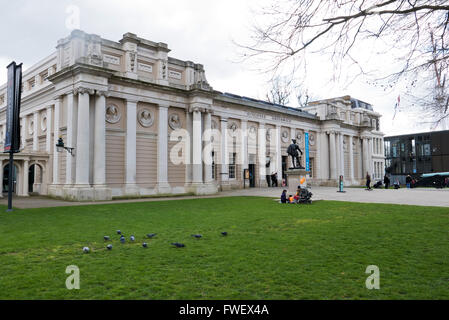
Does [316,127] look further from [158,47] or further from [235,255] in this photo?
[235,255]

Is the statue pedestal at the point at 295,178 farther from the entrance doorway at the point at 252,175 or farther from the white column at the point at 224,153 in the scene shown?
the entrance doorway at the point at 252,175

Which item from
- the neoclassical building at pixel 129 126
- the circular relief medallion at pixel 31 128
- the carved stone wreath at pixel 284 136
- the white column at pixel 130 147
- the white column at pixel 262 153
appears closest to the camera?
the neoclassical building at pixel 129 126

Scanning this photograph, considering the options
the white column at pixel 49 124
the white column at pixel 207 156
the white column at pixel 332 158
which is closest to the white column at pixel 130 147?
the white column at pixel 207 156

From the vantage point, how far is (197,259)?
18.6ft

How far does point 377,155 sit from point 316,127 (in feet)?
63.1

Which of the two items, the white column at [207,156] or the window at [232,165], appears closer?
the white column at [207,156]

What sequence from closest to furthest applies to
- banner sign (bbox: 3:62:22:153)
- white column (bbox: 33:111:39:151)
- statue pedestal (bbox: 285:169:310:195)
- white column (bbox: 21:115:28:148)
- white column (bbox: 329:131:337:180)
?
1. banner sign (bbox: 3:62:22:153)
2. statue pedestal (bbox: 285:169:310:195)
3. white column (bbox: 33:111:39:151)
4. white column (bbox: 21:115:28:148)
5. white column (bbox: 329:131:337:180)

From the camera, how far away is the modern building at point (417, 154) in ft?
209

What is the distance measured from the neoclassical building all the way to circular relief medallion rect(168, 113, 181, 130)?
0.32 feet

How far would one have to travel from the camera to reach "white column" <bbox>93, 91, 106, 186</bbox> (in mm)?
20453

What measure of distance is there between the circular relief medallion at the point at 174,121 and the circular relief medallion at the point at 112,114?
415 cm

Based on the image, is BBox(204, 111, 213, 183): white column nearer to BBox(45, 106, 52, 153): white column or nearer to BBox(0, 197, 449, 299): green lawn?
BBox(45, 106, 52, 153): white column

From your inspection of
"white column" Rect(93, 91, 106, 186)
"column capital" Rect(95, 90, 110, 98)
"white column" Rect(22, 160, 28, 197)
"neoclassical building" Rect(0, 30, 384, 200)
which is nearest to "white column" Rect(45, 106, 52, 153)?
"neoclassical building" Rect(0, 30, 384, 200)
